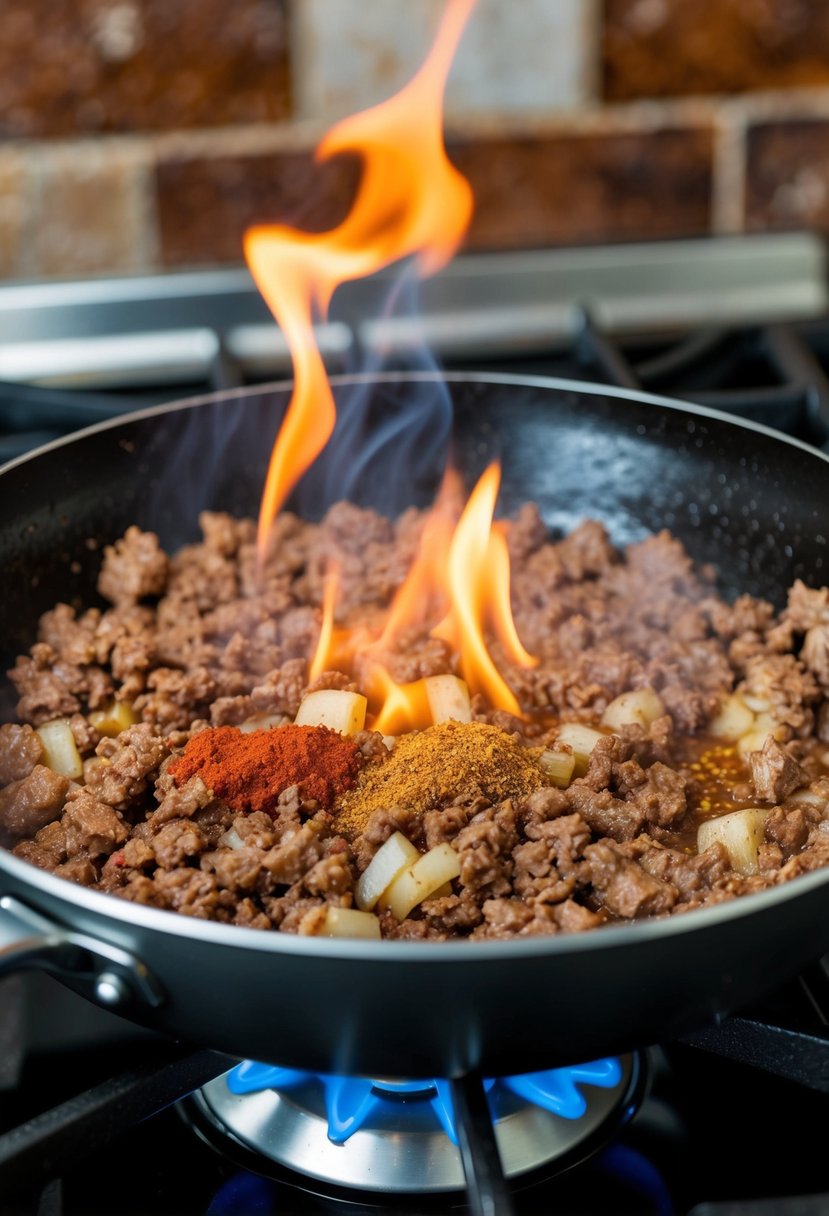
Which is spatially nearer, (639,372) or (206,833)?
(206,833)

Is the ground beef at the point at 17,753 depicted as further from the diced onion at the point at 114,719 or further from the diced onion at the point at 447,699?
the diced onion at the point at 447,699

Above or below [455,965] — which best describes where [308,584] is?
above

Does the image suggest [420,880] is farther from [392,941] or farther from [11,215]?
[11,215]

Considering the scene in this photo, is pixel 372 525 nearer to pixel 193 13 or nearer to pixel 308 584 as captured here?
pixel 308 584

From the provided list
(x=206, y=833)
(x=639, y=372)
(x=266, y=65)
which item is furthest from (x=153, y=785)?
(x=266, y=65)

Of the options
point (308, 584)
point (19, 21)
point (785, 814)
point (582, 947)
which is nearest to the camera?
point (582, 947)

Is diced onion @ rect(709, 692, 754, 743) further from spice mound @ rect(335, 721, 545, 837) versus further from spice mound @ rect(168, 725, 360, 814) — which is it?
spice mound @ rect(168, 725, 360, 814)
